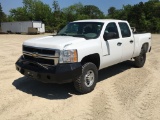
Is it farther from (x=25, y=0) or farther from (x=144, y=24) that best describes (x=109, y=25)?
(x=25, y=0)

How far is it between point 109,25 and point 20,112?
12.2 ft

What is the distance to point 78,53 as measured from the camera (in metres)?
5.52

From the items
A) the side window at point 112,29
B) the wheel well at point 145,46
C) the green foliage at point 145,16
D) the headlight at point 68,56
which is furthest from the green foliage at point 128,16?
the headlight at point 68,56

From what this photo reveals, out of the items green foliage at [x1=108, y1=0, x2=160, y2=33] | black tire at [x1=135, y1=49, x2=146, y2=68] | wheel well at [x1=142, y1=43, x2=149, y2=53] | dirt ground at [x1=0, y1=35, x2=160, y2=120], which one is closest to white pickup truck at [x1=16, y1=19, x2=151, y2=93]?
dirt ground at [x1=0, y1=35, x2=160, y2=120]

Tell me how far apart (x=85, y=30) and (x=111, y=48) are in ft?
3.05

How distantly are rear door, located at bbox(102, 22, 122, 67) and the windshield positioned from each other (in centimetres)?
27

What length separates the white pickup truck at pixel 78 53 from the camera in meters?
5.38

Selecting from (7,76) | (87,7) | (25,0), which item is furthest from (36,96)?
(87,7)

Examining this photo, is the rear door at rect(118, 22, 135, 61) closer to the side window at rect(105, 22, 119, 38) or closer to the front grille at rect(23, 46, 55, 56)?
the side window at rect(105, 22, 119, 38)

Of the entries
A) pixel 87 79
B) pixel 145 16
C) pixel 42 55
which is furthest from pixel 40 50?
pixel 145 16

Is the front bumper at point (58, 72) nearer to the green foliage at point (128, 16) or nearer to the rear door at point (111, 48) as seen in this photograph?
the rear door at point (111, 48)

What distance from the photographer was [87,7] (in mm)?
90938

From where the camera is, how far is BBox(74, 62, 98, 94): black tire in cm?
578

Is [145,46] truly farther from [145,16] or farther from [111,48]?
[145,16]
